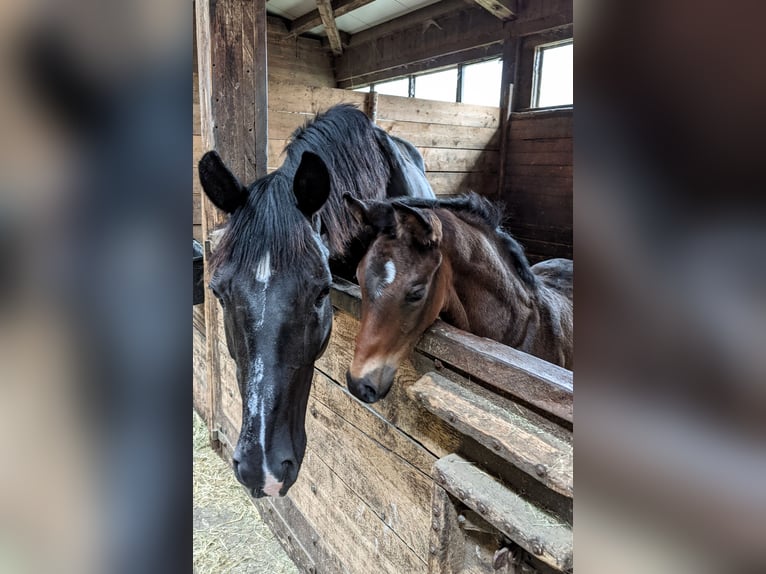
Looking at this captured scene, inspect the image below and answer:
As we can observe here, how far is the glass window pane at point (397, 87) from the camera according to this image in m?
6.04

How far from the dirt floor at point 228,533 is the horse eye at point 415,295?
1252mm

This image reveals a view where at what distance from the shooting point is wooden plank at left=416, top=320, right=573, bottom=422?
777 millimetres

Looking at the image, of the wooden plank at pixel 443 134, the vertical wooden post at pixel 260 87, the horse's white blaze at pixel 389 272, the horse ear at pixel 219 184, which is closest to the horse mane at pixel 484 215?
the horse's white blaze at pixel 389 272

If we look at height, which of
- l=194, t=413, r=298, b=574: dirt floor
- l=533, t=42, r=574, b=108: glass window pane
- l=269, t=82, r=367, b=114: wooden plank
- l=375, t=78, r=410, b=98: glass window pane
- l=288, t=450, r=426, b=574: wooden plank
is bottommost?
A: l=194, t=413, r=298, b=574: dirt floor

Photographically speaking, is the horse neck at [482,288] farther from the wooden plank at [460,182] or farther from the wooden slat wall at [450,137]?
the wooden plank at [460,182]

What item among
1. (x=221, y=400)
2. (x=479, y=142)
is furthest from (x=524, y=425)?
(x=479, y=142)

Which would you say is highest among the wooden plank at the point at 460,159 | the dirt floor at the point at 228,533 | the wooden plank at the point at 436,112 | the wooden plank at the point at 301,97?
the wooden plank at the point at 436,112

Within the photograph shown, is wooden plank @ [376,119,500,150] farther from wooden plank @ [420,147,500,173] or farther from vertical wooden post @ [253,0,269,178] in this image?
vertical wooden post @ [253,0,269,178]

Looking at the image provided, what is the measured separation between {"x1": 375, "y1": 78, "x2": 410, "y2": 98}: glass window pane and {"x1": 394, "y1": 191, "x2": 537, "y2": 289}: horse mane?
4929mm

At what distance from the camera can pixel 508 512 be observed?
31.2 inches

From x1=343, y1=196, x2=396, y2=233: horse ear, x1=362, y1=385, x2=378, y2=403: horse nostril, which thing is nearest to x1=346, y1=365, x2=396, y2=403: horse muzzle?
x1=362, y1=385, x2=378, y2=403: horse nostril

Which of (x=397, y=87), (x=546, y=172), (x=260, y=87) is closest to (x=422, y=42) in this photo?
(x=397, y=87)

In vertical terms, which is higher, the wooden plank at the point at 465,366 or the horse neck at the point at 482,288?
the horse neck at the point at 482,288
